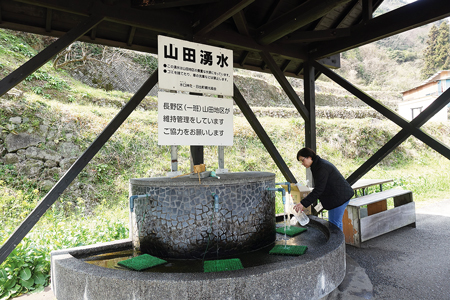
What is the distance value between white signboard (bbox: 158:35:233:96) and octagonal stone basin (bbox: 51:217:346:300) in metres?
2.21

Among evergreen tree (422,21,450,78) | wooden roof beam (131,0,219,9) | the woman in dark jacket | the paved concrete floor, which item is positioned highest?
evergreen tree (422,21,450,78)

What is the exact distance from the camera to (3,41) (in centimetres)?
902

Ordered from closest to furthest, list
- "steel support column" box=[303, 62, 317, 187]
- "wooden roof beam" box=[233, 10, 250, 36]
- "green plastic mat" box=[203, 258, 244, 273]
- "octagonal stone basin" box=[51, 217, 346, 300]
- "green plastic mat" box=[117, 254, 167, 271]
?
"octagonal stone basin" box=[51, 217, 346, 300] < "green plastic mat" box=[203, 258, 244, 273] < "green plastic mat" box=[117, 254, 167, 271] < "wooden roof beam" box=[233, 10, 250, 36] < "steel support column" box=[303, 62, 317, 187]

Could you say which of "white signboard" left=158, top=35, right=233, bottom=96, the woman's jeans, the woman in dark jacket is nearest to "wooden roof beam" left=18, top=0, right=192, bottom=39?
"white signboard" left=158, top=35, right=233, bottom=96

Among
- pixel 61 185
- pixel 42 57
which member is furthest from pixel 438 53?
pixel 61 185

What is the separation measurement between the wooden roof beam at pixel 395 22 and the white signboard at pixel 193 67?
6.85ft

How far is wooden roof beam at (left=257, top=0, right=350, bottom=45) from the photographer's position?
3.34 metres

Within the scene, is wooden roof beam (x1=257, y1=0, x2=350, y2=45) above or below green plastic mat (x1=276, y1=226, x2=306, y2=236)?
above

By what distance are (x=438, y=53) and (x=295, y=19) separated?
36.2m

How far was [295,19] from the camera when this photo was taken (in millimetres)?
3693

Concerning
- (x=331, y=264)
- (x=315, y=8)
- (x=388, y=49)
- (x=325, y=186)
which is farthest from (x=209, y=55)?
(x=388, y=49)

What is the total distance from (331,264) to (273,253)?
2.13 feet

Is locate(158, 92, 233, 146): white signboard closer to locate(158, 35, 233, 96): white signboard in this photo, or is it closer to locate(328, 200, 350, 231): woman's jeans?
locate(158, 35, 233, 96): white signboard

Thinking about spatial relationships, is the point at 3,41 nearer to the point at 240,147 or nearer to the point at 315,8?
the point at 240,147
